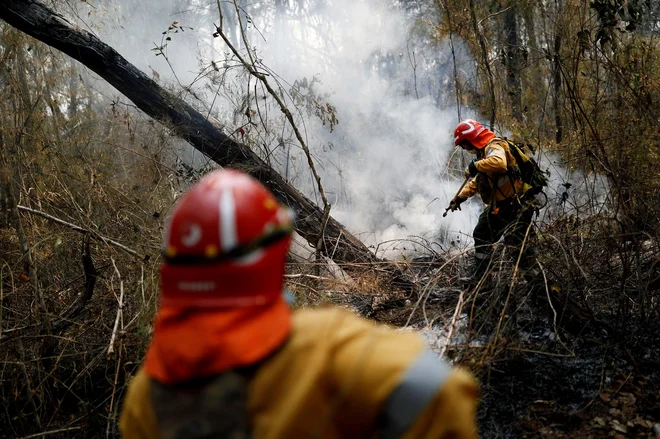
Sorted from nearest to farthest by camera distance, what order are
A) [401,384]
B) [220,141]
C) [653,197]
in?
[401,384] → [653,197] → [220,141]

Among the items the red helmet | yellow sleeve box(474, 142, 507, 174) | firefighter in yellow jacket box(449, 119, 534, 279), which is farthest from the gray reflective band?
the red helmet

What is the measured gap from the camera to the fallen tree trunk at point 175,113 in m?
5.16

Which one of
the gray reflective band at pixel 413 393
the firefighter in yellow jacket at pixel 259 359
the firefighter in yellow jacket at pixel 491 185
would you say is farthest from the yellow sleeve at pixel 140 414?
the firefighter in yellow jacket at pixel 491 185

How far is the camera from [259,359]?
98cm

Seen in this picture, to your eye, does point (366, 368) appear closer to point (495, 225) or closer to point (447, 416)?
point (447, 416)

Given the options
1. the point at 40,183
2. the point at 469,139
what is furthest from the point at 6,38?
the point at 469,139

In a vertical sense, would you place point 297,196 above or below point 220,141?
below

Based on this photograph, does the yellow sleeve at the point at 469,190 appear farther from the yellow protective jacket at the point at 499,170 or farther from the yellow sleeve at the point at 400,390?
the yellow sleeve at the point at 400,390

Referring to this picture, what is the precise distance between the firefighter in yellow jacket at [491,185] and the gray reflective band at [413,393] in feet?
11.6

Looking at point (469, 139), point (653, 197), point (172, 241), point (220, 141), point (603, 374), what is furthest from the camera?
point (220, 141)

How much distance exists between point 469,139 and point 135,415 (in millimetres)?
4471

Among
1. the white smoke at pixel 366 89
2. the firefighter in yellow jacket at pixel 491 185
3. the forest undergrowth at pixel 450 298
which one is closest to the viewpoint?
the forest undergrowth at pixel 450 298

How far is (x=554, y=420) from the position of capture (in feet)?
10.2

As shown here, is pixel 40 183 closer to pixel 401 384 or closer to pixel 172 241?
pixel 172 241
